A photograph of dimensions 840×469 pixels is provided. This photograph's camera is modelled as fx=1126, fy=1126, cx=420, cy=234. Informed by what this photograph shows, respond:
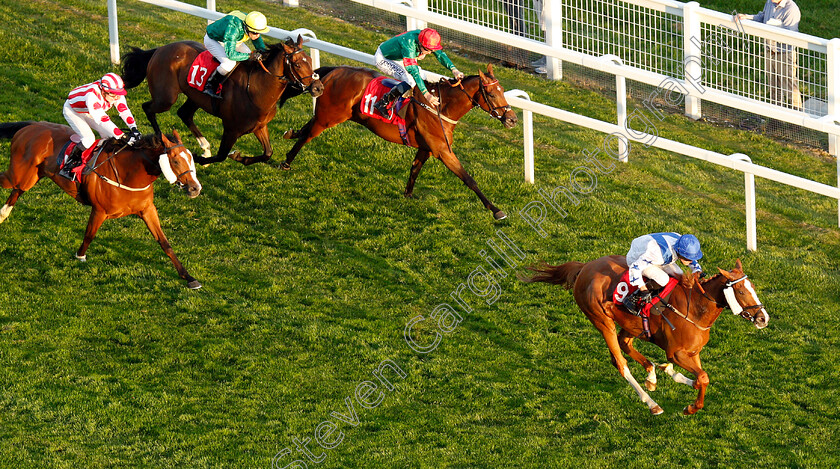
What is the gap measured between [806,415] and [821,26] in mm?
9468

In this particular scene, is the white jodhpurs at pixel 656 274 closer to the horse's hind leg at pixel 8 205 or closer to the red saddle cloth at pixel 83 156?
the red saddle cloth at pixel 83 156

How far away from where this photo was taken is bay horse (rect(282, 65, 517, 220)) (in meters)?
10.6

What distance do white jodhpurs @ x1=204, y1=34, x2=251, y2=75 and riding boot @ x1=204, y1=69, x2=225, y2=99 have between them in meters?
0.08

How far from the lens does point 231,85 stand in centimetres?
1112

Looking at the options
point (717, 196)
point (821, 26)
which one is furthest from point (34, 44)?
point (821, 26)

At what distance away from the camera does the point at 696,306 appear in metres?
8.34

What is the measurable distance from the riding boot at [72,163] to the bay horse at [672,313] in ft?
14.3

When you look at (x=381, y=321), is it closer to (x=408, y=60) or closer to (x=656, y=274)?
(x=656, y=274)

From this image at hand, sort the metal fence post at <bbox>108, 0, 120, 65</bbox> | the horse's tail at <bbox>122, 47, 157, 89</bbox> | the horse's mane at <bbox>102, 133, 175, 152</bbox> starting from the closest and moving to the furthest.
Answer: the horse's mane at <bbox>102, 133, 175, 152</bbox> < the horse's tail at <bbox>122, 47, 157, 89</bbox> < the metal fence post at <bbox>108, 0, 120, 65</bbox>

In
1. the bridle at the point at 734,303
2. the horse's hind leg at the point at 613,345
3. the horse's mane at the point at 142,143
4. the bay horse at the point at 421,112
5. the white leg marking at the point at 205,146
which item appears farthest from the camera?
the white leg marking at the point at 205,146

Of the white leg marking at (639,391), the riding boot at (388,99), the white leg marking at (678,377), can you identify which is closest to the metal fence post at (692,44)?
the riding boot at (388,99)

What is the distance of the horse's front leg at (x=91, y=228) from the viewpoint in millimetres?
9922

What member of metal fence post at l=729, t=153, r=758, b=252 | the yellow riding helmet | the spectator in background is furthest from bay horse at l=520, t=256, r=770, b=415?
the spectator in background

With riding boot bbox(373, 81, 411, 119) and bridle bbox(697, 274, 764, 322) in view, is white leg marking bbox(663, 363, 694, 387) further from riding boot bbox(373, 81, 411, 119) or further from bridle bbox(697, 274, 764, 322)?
riding boot bbox(373, 81, 411, 119)
